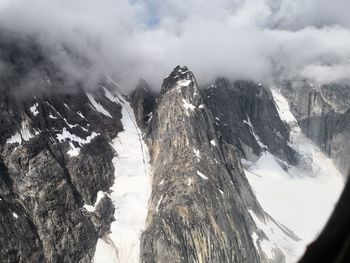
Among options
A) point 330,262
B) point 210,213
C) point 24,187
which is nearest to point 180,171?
point 210,213

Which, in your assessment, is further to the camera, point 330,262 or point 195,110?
point 195,110

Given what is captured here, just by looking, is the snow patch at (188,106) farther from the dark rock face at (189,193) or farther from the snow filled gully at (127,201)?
the snow filled gully at (127,201)

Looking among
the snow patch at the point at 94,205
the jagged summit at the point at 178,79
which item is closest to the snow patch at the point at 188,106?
the jagged summit at the point at 178,79

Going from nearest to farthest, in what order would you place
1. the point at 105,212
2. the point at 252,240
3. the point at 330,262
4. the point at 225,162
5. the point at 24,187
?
the point at 330,262
the point at 24,187
the point at 105,212
the point at 252,240
the point at 225,162

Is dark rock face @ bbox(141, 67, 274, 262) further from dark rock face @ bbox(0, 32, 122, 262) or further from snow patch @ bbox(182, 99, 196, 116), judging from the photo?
dark rock face @ bbox(0, 32, 122, 262)

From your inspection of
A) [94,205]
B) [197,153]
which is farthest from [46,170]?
[197,153]

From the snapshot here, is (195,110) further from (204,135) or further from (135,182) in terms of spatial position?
(135,182)
